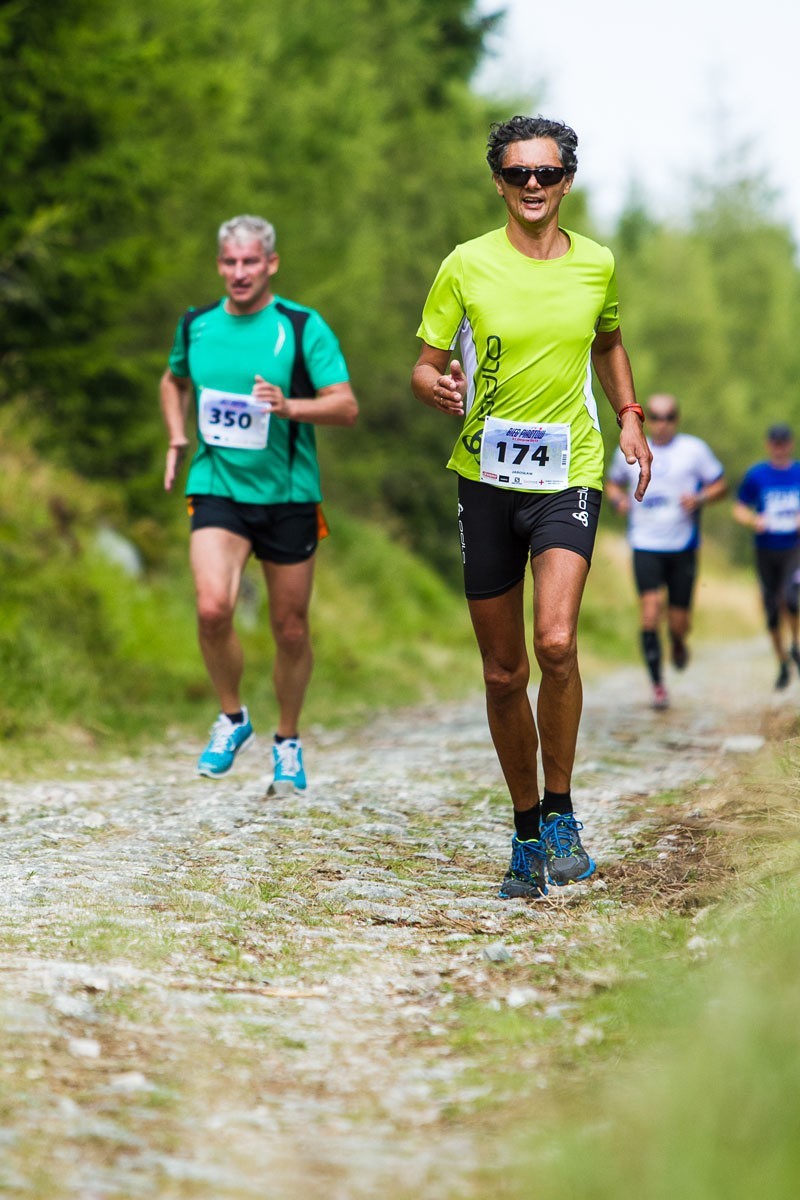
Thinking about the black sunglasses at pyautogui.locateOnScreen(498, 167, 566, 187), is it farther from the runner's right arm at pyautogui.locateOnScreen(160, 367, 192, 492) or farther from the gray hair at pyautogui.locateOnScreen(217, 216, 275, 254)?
the runner's right arm at pyautogui.locateOnScreen(160, 367, 192, 492)

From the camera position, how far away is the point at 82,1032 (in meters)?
3.34

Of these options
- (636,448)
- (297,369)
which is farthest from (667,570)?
(636,448)

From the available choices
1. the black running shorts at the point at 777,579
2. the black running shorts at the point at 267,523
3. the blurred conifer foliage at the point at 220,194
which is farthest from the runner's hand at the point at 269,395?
the black running shorts at the point at 777,579

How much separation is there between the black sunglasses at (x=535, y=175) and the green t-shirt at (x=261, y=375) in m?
2.16

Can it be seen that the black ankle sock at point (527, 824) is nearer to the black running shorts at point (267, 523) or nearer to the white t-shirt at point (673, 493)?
the black running shorts at point (267, 523)

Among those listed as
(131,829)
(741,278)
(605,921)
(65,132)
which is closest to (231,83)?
(65,132)

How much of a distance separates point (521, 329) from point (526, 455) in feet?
1.33

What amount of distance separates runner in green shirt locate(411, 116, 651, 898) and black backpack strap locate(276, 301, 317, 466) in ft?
6.84

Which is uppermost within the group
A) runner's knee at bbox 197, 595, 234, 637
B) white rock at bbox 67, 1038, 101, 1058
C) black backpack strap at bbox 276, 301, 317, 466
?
black backpack strap at bbox 276, 301, 317, 466

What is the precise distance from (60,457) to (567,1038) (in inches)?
435

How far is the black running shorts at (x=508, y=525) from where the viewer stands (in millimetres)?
4973

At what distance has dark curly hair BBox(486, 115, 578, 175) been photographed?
497 cm

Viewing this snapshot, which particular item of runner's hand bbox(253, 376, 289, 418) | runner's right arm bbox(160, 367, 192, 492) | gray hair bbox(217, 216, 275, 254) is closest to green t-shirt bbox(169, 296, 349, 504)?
runner's right arm bbox(160, 367, 192, 492)

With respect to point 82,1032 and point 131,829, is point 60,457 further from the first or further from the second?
point 82,1032
